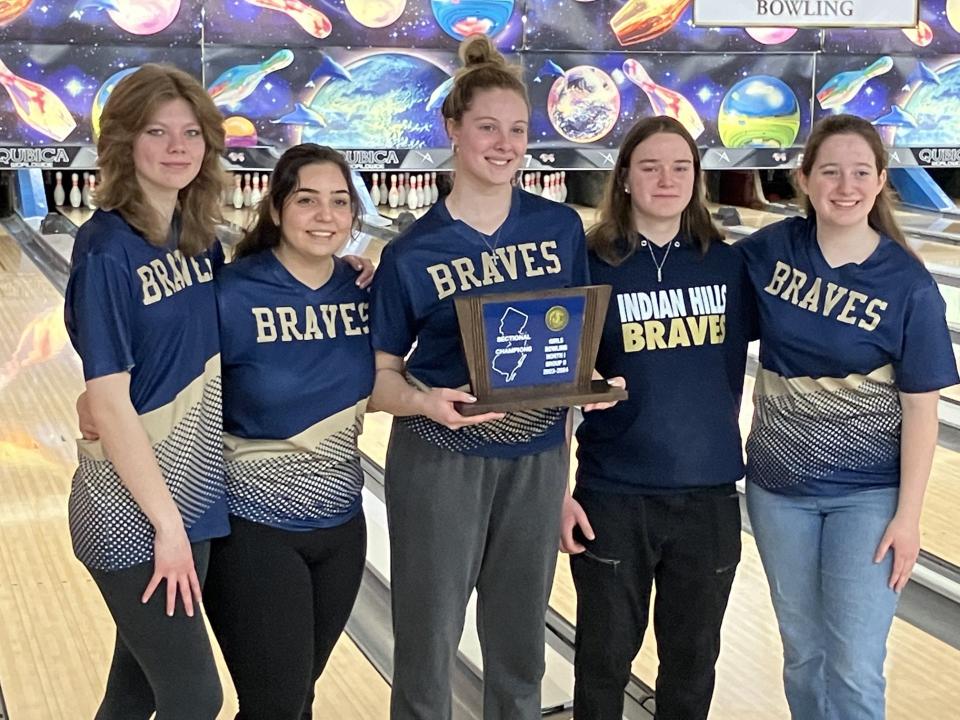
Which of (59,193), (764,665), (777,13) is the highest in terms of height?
(777,13)

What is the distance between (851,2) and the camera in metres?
3.60

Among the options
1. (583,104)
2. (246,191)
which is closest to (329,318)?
(583,104)

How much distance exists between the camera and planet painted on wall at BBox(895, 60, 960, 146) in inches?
256

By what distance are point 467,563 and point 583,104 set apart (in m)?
4.55

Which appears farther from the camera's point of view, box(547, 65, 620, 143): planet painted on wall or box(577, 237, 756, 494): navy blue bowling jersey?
box(547, 65, 620, 143): planet painted on wall

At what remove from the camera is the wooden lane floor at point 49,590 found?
2129mm

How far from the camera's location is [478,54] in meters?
1.71

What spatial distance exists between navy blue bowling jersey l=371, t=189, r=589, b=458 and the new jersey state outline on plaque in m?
0.06

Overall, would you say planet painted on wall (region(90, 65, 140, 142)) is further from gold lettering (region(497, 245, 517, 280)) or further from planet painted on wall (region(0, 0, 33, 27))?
gold lettering (region(497, 245, 517, 280))

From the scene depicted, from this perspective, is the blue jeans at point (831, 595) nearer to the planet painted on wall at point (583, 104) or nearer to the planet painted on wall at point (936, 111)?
the planet painted on wall at point (583, 104)

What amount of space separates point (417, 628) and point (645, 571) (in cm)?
31

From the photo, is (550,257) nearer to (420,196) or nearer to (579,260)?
(579,260)

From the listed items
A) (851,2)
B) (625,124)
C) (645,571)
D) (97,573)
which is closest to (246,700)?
(97,573)

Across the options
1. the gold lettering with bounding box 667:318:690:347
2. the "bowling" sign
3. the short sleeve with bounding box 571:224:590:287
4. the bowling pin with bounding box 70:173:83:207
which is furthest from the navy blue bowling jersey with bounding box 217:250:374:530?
the bowling pin with bounding box 70:173:83:207
